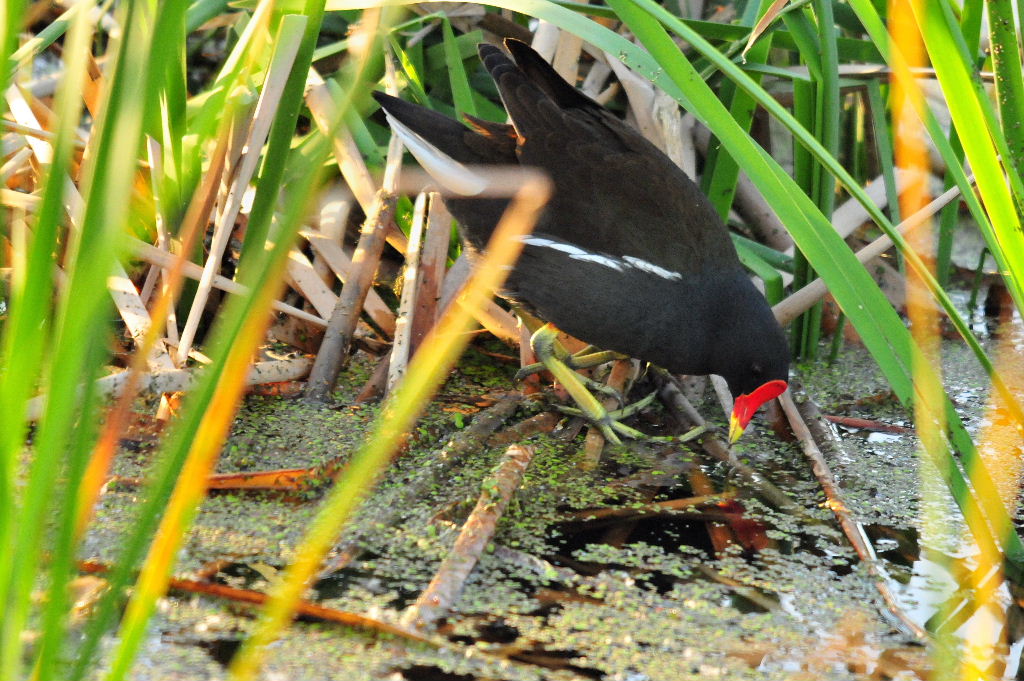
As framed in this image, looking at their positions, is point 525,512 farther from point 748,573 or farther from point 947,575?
point 947,575

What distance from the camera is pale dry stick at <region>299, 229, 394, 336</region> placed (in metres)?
2.59

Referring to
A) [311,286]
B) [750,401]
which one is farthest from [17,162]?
[750,401]

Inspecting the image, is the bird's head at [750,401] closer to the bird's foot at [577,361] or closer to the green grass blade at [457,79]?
the bird's foot at [577,361]

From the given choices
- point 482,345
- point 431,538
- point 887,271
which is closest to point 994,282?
point 887,271

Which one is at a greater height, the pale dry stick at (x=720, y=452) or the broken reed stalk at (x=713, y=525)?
the pale dry stick at (x=720, y=452)

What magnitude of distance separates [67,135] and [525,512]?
128 centimetres

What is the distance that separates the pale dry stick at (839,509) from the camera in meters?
1.61

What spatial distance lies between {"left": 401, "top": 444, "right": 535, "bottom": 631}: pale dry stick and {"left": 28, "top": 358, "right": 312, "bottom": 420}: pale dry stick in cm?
62

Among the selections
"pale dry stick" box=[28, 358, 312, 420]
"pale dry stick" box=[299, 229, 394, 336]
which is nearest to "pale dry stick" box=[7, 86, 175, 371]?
"pale dry stick" box=[28, 358, 312, 420]

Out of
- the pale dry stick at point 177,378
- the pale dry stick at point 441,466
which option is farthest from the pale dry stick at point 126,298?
the pale dry stick at point 441,466

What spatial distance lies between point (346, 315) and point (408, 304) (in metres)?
0.15

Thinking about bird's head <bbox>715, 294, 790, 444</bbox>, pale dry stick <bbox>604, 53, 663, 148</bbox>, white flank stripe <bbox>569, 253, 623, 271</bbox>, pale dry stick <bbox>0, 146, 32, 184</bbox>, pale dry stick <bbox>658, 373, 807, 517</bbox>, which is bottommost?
pale dry stick <bbox>658, 373, 807, 517</bbox>

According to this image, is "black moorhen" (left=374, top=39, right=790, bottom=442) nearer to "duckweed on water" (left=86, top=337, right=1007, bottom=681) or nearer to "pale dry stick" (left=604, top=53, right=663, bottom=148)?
"duckweed on water" (left=86, top=337, right=1007, bottom=681)

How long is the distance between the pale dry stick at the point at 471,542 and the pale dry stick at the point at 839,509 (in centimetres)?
58
